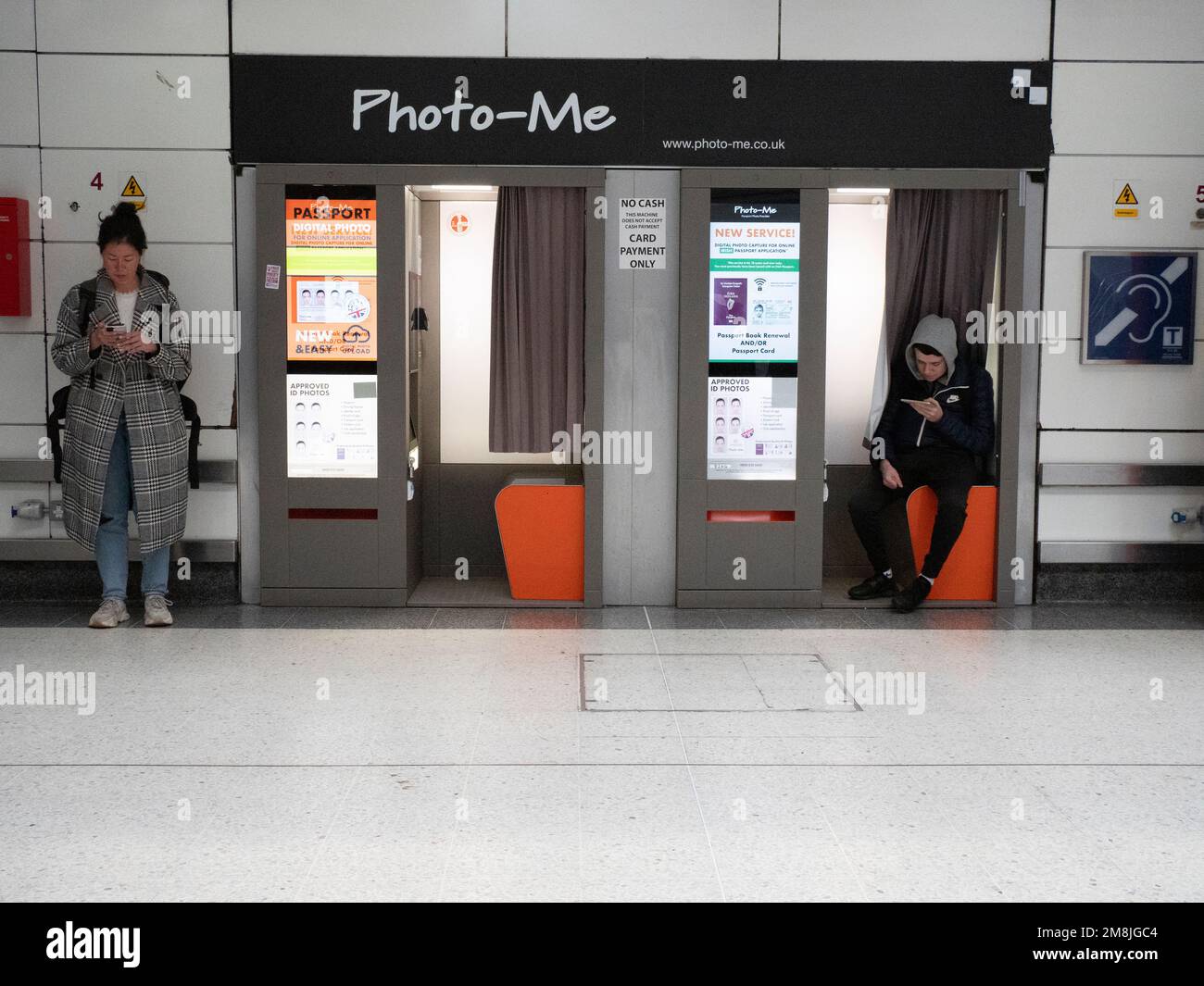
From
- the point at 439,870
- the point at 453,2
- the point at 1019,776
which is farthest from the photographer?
the point at 453,2

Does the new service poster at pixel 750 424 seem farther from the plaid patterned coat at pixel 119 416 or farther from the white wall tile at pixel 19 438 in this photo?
the white wall tile at pixel 19 438

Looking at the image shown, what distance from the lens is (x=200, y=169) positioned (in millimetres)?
6234

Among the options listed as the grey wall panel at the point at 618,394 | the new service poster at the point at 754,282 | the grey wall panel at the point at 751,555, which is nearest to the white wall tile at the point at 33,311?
the grey wall panel at the point at 618,394

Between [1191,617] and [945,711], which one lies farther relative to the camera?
[1191,617]

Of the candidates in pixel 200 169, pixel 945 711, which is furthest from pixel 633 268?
pixel 945 711

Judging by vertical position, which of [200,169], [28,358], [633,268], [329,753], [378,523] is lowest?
[329,753]

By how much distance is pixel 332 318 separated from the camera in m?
6.25

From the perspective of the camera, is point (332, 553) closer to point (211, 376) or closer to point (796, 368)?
point (211, 376)

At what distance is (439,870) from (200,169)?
448 centimetres

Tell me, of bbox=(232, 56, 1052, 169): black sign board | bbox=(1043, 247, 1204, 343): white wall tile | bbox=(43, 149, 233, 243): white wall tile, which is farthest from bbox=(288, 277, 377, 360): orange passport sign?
bbox=(1043, 247, 1204, 343): white wall tile

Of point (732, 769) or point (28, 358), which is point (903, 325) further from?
point (28, 358)

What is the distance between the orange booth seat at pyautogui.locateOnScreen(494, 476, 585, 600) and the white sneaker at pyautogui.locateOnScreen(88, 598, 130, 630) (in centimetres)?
189

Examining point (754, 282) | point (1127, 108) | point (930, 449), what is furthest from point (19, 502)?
point (1127, 108)

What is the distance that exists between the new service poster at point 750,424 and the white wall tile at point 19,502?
11.4ft
